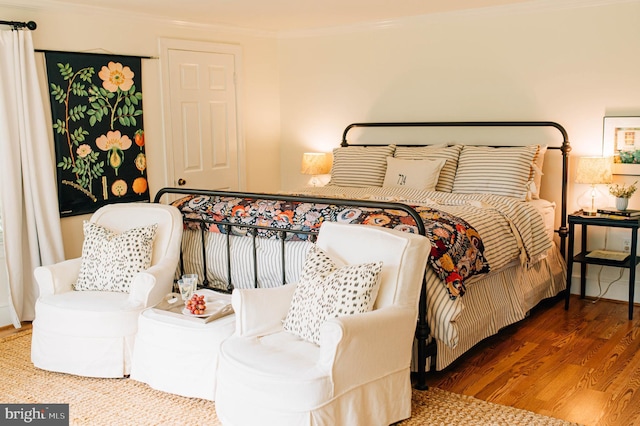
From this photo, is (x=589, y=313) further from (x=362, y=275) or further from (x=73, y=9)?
(x=73, y=9)

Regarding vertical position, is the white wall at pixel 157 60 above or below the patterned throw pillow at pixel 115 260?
above

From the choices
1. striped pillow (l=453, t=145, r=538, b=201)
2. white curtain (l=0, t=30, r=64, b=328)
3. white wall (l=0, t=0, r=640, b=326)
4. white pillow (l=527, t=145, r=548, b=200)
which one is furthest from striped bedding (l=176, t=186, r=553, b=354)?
white curtain (l=0, t=30, r=64, b=328)

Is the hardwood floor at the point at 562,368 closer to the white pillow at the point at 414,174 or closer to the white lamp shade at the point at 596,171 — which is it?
the white lamp shade at the point at 596,171

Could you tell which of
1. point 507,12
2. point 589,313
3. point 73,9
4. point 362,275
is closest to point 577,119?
point 507,12

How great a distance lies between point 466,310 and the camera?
3615 millimetres

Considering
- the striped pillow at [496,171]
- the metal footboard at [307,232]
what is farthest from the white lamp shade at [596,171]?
the metal footboard at [307,232]

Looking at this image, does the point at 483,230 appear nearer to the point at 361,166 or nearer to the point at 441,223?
the point at 441,223

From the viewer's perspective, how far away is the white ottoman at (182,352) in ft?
10.2

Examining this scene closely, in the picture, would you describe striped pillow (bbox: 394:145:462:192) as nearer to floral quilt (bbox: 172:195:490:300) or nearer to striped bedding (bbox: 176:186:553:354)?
striped bedding (bbox: 176:186:553:354)

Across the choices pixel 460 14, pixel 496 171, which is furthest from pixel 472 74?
pixel 496 171

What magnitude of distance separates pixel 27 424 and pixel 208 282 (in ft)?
4.44

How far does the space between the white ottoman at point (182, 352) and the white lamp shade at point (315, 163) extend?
9.47ft

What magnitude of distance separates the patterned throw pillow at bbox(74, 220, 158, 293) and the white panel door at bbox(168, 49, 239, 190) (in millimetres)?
1971

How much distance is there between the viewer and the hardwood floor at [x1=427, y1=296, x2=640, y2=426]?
315 centimetres
